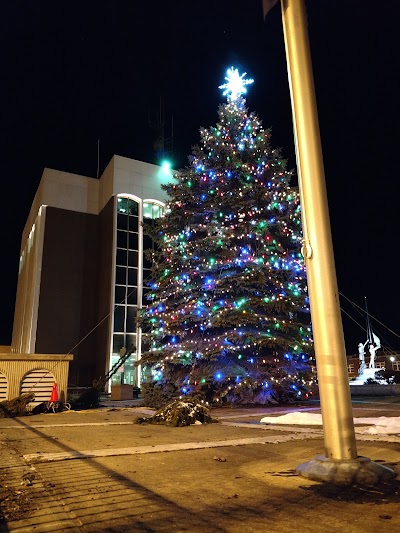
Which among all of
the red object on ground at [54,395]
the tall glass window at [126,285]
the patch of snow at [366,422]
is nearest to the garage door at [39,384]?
the red object on ground at [54,395]

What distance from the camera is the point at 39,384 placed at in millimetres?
16469

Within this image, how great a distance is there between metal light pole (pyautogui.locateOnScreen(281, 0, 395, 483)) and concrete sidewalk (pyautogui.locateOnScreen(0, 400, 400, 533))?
28 cm

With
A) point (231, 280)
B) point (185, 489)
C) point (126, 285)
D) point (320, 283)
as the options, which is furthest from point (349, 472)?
point (126, 285)

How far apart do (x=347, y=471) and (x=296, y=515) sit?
111 centimetres

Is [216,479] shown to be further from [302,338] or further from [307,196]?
[302,338]

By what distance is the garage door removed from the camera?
1617 cm

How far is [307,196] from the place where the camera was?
510 centimetres

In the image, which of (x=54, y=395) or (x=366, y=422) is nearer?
(x=366, y=422)

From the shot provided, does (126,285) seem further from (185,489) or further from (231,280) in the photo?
(185,489)

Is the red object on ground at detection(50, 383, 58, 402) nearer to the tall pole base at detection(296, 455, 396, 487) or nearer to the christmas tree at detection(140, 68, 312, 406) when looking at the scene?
the christmas tree at detection(140, 68, 312, 406)

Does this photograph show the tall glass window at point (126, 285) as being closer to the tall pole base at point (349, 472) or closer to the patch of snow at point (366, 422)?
the patch of snow at point (366, 422)

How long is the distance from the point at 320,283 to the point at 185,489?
2635mm

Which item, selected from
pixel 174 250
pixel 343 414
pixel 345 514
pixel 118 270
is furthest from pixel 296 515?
pixel 118 270

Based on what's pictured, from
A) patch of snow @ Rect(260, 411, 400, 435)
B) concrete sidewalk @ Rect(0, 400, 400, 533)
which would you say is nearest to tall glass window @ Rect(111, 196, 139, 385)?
patch of snow @ Rect(260, 411, 400, 435)
